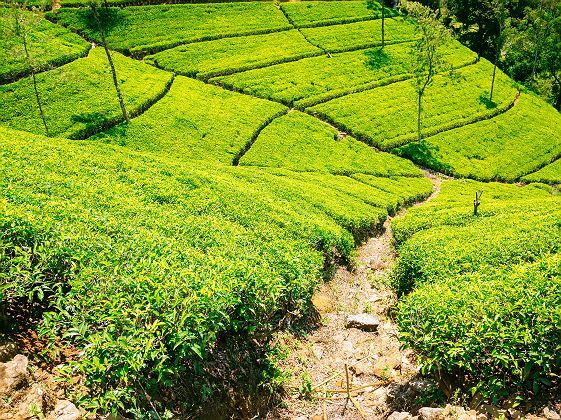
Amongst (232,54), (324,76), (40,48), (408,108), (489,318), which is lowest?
(408,108)

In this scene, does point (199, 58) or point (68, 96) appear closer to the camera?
point (68, 96)

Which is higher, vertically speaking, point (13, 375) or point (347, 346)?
point (13, 375)

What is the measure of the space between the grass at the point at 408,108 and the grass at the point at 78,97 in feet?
74.5

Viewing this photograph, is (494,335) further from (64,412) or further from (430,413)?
(64,412)

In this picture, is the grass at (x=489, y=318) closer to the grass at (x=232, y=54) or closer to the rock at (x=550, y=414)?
the rock at (x=550, y=414)

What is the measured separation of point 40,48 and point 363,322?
58.3 metres

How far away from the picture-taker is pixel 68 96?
170 ft

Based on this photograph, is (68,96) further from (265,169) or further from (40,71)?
(265,169)

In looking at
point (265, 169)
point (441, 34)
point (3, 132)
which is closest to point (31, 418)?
point (3, 132)

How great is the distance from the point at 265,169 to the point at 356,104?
74.8 ft

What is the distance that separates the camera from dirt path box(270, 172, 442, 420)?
41.5 ft

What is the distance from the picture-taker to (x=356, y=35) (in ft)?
253

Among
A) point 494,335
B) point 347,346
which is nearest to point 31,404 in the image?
point 494,335

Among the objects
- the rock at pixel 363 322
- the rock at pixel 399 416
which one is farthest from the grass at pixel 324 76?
the rock at pixel 399 416
